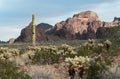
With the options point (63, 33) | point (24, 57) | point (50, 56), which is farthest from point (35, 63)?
point (63, 33)

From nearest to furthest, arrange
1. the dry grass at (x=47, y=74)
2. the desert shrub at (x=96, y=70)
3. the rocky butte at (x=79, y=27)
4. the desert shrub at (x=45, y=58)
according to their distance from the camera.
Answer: the desert shrub at (x=96, y=70)
the dry grass at (x=47, y=74)
the desert shrub at (x=45, y=58)
the rocky butte at (x=79, y=27)

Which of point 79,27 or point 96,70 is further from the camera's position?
point 79,27

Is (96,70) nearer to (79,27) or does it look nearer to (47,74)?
(47,74)

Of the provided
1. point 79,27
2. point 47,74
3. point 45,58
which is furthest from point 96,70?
point 79,27

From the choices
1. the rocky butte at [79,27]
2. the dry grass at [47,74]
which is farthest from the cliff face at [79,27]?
the dry grass at [47,74]

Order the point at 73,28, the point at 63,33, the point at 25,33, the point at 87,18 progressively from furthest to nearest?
the point at 87,18
the point at 73,28
the point at 63,33
the point at 25,33

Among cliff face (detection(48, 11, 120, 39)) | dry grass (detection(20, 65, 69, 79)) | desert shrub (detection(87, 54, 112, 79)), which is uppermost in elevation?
cliff face (detection(48, 11, 120, 39))

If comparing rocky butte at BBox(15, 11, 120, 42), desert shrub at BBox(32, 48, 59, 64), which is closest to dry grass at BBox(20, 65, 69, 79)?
desert shrub at BBox(32, 48, 59, 64)

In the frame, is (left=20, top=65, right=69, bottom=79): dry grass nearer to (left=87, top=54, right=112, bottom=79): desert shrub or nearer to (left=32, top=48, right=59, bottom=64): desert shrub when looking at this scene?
(left=87, top=54, right=112, bottom=79): desert shrub

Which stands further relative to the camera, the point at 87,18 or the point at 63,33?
the point at 87,18

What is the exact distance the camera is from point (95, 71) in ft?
46.3

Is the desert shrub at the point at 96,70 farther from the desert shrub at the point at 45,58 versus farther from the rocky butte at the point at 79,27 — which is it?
the rocky butte at the point at 79,27

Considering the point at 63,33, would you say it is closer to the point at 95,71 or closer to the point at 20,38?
the point at 20,38

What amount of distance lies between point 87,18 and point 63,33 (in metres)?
18.1
